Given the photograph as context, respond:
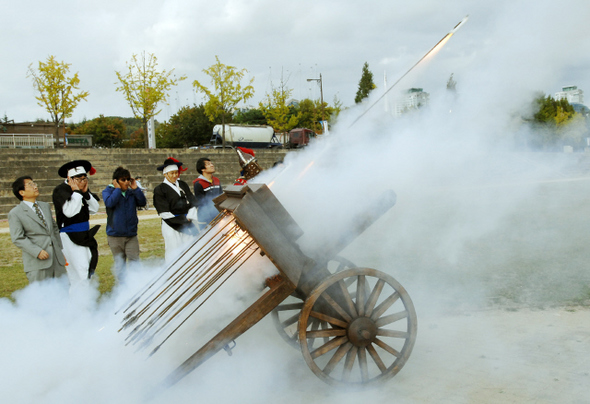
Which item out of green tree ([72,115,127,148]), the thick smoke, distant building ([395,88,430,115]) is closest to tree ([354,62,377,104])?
green tree ([72,115,127,148])

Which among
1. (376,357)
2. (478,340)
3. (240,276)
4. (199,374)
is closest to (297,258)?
(240,276)

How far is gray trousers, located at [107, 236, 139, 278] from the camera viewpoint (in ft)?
18.7

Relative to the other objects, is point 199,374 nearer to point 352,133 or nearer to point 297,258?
point 297,258

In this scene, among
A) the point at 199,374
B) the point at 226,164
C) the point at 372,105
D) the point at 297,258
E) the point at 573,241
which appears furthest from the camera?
the point at 226,164

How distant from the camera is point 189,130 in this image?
53.2m

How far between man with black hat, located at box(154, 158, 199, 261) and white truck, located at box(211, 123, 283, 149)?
27866 millimetres

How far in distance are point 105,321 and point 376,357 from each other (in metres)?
2.40

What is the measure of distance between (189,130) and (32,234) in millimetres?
50040

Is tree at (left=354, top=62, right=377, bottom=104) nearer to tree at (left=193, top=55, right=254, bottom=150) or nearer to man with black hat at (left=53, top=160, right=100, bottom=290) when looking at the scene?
tree at (left=193, top=55, right=254, bottom=150)

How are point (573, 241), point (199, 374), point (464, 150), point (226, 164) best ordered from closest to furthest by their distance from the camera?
point (199, 374), point (464, 150), point (573, 241), point (226, 164)

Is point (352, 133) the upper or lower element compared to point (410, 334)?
upper

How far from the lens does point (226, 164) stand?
23.0 meters

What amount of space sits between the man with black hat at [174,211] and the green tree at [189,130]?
47.3 m

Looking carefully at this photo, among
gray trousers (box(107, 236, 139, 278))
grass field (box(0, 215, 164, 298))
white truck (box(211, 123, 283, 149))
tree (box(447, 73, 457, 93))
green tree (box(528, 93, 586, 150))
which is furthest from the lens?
white truck (box(211, 123, 283, 149))
